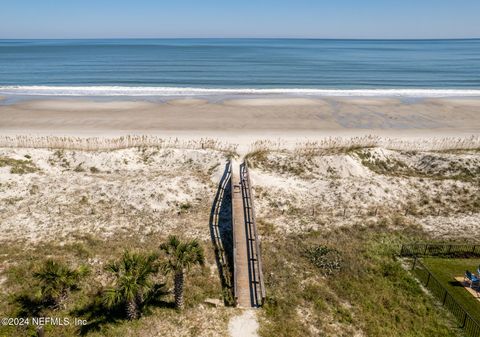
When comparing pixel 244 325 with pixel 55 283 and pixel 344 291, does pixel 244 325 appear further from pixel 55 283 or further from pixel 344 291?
pixel 55 283

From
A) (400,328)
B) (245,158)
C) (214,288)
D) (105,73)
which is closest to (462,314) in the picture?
(400,328)

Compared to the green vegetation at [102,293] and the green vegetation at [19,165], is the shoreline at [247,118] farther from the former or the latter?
the green vegetation at [102,293]

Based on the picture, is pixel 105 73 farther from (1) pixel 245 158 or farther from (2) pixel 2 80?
(1) pixel 245 158

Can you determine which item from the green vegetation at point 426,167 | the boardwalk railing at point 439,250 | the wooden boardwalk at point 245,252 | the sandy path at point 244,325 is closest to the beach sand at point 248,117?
the green vegetation at point 426,167

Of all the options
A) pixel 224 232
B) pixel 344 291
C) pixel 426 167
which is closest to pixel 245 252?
pixel 224 232

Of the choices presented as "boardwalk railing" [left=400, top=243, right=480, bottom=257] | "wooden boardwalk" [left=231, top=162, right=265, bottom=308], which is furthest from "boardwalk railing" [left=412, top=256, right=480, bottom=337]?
"wooden boardwalk" [left=231, top=162, right=265, bottom=308]
